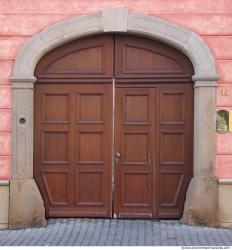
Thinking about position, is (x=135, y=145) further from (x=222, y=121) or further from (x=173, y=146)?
(x=222, y=121)

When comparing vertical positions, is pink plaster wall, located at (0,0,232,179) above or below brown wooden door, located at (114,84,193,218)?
above

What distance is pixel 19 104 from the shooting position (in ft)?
29.8

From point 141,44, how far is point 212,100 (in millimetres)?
1447

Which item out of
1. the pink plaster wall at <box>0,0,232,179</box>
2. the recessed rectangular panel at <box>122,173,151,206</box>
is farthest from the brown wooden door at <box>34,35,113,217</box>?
the pink plaster wall at <box>0,0,232,179</box>

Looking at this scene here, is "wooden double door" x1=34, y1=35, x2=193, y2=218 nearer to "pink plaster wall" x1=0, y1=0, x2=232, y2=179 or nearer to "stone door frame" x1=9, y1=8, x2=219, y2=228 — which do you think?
"stone door frame" x1=9, y1=8, x2=219, y2=228

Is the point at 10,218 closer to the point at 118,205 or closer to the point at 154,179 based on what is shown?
the point at 118,205

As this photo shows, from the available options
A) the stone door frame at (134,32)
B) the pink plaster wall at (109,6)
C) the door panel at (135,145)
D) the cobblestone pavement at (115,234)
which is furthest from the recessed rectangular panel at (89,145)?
the pink plaster wall at (109,6)

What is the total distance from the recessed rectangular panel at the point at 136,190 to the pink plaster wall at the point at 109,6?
3.85 ft

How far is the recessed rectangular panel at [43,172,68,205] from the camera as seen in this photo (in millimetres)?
9430

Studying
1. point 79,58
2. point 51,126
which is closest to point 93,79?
point 79,58

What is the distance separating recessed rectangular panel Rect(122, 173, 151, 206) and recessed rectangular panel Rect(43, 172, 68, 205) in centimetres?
95

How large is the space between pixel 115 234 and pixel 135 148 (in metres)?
1.50

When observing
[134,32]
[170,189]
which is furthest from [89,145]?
[134,32]

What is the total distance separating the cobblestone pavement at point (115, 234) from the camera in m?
8.20
